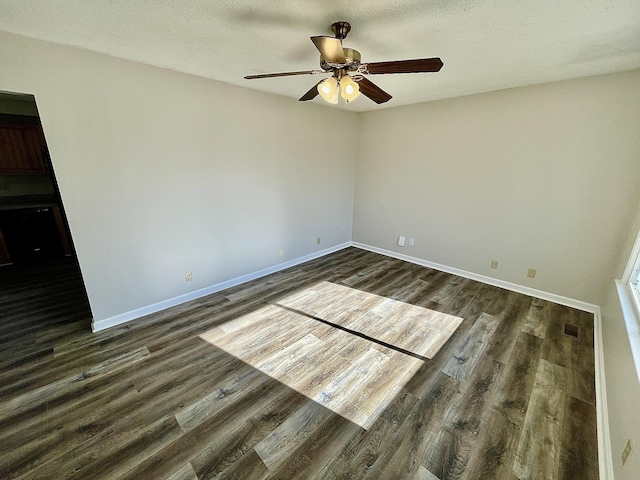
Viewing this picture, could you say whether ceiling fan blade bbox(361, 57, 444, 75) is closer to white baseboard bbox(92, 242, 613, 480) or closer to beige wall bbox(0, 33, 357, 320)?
beige wall bbox(0, 33, 357, 320)

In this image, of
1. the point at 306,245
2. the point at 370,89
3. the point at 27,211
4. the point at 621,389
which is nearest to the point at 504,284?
the point at 621,389

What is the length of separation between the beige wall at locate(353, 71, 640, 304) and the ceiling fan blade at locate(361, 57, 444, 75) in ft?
7.47

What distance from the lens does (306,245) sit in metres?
4.38

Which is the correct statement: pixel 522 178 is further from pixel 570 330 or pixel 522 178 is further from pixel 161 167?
pixel 161 167

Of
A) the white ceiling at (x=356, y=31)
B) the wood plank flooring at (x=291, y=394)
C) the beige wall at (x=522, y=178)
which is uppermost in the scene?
the white ceiling at (x=356, y=31)

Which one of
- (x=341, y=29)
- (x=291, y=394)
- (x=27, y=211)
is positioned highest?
(x=341, y=29)

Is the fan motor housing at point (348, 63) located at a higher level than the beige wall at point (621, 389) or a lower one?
higher

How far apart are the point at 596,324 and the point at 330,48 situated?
3570 mm

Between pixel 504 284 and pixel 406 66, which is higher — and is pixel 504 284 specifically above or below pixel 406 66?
below

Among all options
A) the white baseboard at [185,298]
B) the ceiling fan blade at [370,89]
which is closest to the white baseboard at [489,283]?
the white baseboard at [185,298]

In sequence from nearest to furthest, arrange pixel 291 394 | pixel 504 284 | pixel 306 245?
pixel 291 394
pixel 504 284
pixel 306 245

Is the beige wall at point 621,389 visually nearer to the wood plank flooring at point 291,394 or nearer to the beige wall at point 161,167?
the wood plank flooring at point 291,394

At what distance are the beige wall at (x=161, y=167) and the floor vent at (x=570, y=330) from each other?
336cm

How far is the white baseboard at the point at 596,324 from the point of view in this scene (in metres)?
1.46
